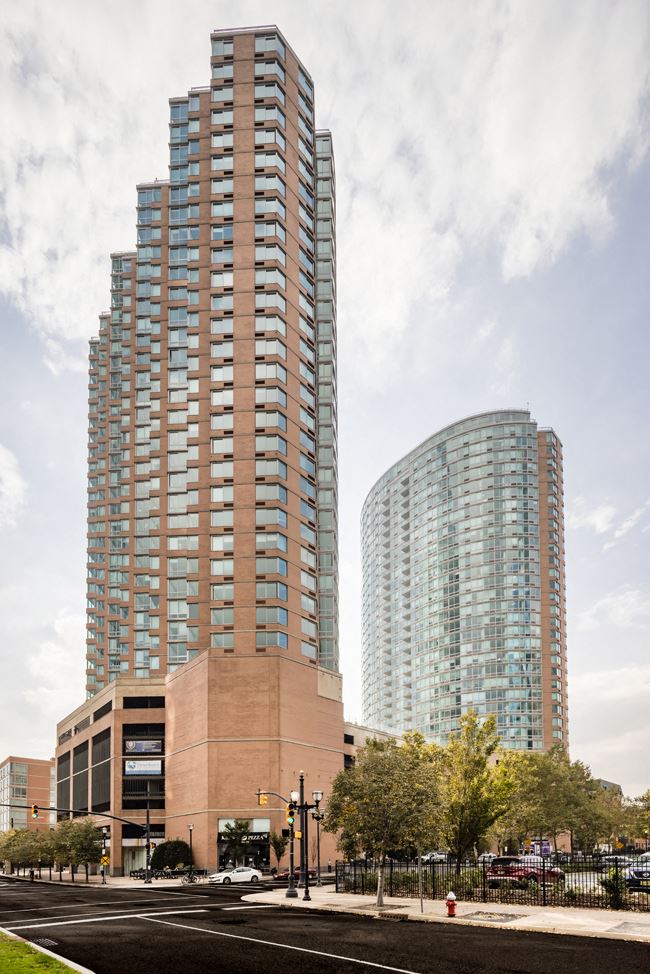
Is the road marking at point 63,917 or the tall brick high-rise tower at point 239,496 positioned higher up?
the tall brick high-rise tower at point 239,496

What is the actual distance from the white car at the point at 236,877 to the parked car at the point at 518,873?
69.0ft

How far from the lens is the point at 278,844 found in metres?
85.8

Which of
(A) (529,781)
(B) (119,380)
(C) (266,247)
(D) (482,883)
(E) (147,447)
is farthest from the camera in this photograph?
(B) (119,380)

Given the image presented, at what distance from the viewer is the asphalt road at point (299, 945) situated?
2283 cm

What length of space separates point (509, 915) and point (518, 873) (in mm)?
16572

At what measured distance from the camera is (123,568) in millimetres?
153875

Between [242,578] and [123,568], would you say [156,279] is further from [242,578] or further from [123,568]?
[242,578]

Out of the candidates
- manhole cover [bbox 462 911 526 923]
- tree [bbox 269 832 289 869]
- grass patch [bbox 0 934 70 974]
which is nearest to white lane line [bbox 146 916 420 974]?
grass patch [bbox 0 934 70 974]

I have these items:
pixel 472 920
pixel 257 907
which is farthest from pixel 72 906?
pixel 472 920

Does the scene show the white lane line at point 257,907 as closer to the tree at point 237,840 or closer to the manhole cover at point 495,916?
the manhole cover at point 495,916

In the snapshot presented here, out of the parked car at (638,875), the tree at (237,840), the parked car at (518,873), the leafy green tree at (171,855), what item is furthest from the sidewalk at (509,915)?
the leafy green tree at (171,855)

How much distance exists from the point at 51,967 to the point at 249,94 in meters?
103

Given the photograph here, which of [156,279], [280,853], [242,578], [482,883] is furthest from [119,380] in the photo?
[482,883]

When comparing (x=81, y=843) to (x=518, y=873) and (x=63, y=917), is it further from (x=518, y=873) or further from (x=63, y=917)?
(x=63, y=917)
